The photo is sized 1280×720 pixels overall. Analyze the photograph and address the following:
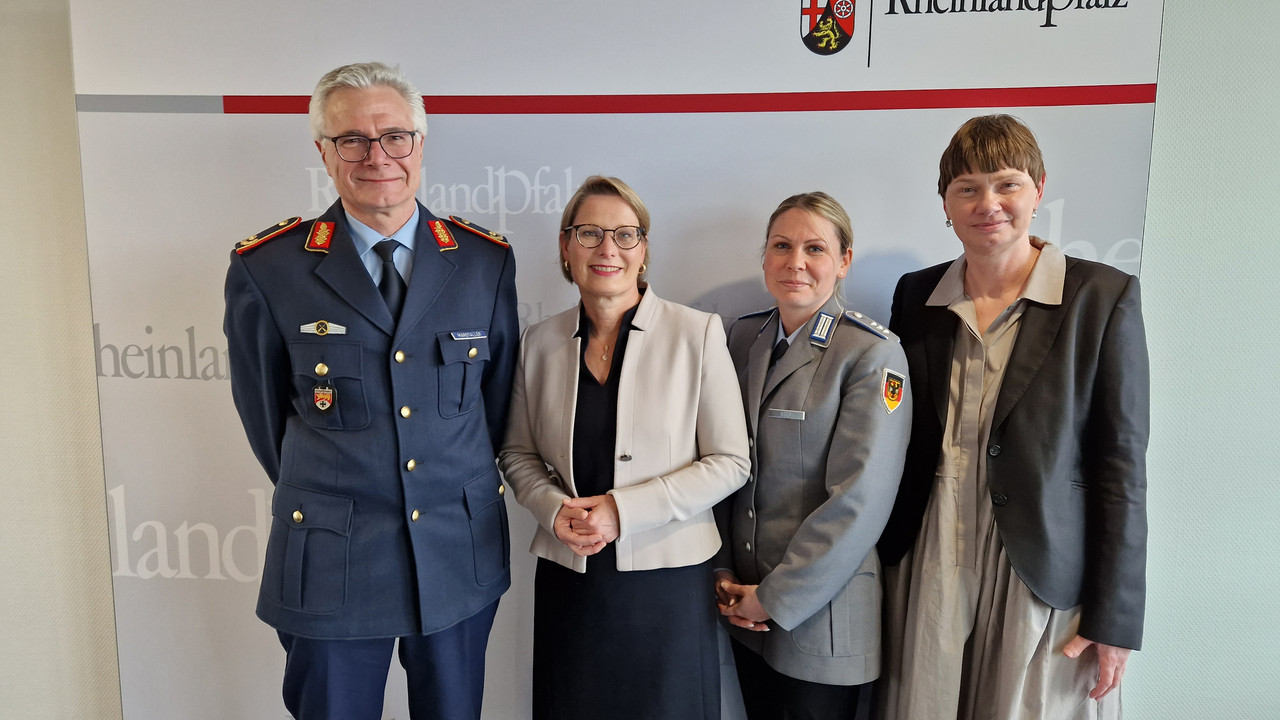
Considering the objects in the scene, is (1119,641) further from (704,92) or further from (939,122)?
(704,92)

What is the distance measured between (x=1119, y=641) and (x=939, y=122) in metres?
1.43

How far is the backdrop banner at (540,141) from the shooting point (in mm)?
1942

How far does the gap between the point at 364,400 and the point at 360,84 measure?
68 cm

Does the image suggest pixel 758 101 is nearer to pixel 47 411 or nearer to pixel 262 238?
pixel 262 238

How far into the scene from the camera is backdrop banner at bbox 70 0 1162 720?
76.5 inches

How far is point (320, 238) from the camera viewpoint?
1.50 meters

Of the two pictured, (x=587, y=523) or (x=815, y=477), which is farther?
(x=815, y=477)

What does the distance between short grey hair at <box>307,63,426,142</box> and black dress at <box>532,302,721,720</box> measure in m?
0.65

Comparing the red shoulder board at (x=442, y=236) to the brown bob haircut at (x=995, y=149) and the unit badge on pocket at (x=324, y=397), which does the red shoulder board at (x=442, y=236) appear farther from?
the brown bob haircut at (x=995, y=149)

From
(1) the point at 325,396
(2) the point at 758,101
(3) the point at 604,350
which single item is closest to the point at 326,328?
(1) the point at 325,396

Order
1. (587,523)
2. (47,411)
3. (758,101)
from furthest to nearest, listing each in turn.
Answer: (47,411), (758,101), (587,523)

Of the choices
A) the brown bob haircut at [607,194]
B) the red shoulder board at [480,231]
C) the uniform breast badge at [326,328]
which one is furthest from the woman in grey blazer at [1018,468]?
the uniform breast badge at [326,328]

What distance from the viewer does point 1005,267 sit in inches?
61.2

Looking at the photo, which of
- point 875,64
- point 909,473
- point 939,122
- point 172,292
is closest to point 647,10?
point 875,64
